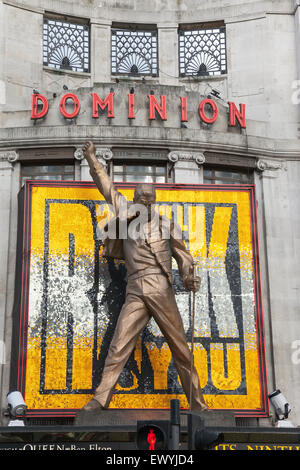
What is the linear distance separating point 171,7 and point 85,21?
2941 millimetres

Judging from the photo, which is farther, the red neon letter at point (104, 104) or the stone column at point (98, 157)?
the red neon letter at point (104, 104)

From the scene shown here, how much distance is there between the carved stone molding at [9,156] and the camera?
76.9ft

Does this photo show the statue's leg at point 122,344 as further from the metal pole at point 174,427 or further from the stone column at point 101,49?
the stone column at point 101,49

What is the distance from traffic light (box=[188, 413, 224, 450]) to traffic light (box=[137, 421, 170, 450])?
0.37m

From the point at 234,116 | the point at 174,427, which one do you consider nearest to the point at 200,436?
the point at 174,427

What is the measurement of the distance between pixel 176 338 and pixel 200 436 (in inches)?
316

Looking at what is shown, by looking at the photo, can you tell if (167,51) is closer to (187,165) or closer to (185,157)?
(185,157)

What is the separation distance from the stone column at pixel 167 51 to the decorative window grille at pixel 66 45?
95.0 inches

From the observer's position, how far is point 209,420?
1777 centimetres

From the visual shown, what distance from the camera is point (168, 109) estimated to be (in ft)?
79.1

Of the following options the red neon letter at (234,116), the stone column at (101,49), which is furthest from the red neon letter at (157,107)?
the stone column at (101,49)

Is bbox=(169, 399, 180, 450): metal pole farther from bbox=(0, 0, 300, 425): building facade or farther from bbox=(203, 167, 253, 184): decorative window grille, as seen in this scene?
bbox=(203, 167, 253, 184): decorative window grille

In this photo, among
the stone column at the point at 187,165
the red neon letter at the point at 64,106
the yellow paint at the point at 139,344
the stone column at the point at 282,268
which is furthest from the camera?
the red neon letter at the point at 64,106

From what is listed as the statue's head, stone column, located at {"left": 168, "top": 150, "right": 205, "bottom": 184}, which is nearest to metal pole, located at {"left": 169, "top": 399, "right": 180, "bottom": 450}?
the statue's head
